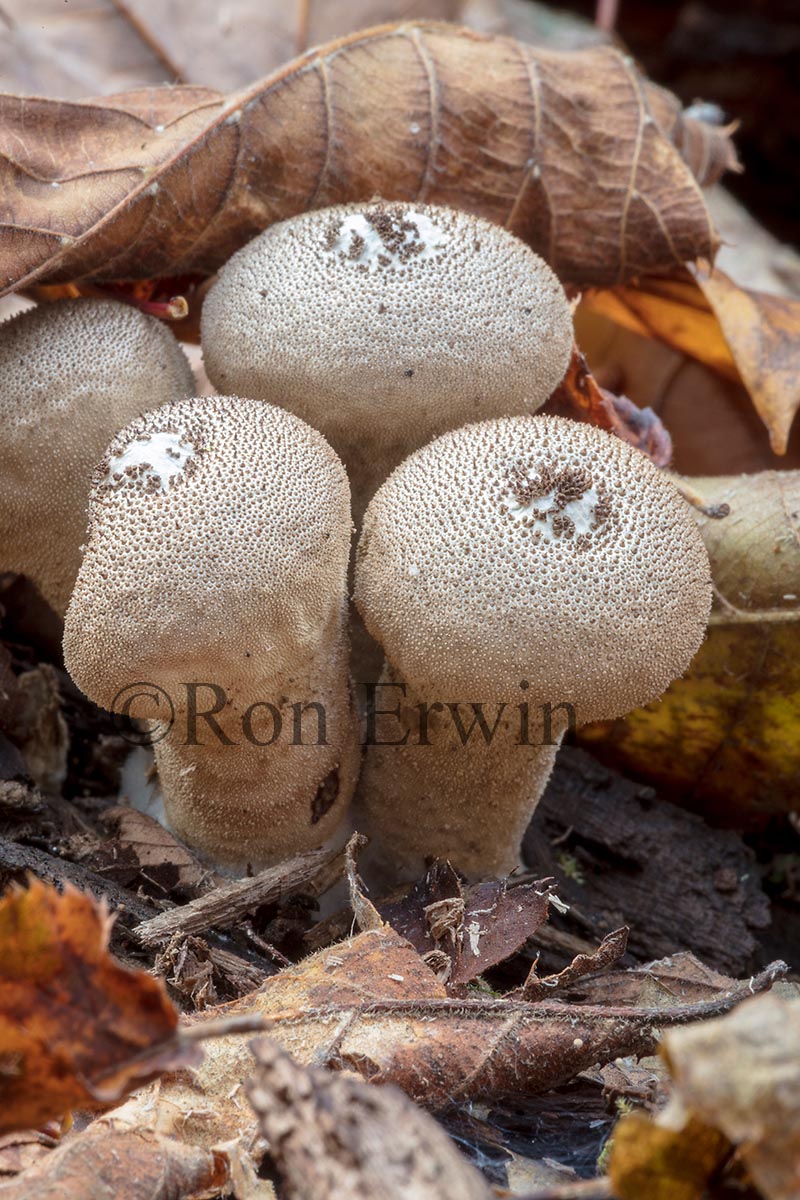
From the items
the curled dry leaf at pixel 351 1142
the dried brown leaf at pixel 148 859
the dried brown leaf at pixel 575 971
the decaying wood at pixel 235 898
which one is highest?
the curled dry leaf at pixel 351 1142

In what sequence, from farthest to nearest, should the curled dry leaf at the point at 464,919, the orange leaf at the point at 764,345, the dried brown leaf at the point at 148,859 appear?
the orange leaf at the point at 764,345, the dried brown leaf at the point at 148,859, the curled dry leaf at the point at 464,919

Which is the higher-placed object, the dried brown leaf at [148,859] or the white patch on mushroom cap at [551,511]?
the white patch on mushroom cap at [551,511]

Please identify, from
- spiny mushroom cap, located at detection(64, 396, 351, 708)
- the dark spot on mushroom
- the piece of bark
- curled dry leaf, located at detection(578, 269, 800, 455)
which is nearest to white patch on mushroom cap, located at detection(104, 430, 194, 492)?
spiny mushroom cap, located at detection(64, 396, 351, 708)

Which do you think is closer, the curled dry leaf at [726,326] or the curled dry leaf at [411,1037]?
the curled dry leaf at [411,1037]

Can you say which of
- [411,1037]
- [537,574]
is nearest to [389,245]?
[537,574]

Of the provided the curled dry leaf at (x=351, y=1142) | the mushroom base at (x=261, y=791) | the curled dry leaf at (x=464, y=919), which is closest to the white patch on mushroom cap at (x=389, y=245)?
the mushroom base at (x=261, y=791)

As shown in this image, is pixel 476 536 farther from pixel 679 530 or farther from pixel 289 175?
pixel 289 175

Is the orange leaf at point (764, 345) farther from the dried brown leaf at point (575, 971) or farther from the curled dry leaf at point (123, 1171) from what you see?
the curled dry leaf at point (123, 1171)
